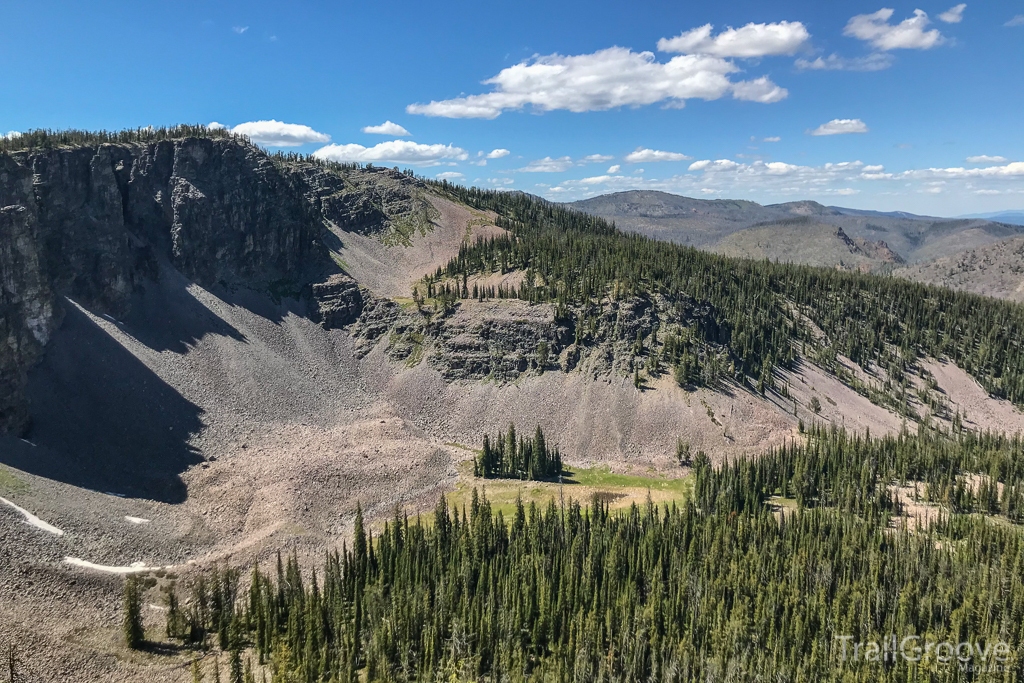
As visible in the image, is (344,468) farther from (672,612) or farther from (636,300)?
(636,300)

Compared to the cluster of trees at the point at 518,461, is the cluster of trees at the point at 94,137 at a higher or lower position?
higher

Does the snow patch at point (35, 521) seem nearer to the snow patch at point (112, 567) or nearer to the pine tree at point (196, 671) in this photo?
the snow patch at point (112, 567)

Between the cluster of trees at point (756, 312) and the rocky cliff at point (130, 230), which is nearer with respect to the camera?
the rocky cliff at point (130, 230)

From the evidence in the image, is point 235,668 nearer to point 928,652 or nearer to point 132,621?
point 132,621

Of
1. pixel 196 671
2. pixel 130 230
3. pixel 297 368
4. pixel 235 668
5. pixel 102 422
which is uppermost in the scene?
pixel 130 230

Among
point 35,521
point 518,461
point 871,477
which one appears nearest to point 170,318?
point 35,521

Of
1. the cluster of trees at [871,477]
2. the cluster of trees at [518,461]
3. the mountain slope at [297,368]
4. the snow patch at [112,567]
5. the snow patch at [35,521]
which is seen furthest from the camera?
the cluster of trees at [518,461]

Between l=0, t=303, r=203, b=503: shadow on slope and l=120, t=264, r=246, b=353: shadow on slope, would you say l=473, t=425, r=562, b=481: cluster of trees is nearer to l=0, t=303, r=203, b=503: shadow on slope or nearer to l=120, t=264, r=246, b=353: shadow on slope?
l=0, t=303, r=203, b=503: shadow on slope

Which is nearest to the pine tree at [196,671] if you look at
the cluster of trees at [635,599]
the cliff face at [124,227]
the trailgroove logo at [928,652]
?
the cluster of trees at [635,599]
